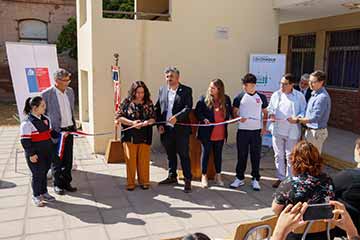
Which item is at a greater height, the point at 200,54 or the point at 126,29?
the point at 126,29

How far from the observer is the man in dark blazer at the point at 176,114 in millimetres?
4551

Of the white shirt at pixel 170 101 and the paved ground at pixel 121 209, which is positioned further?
the white shirt at pixel 170 101

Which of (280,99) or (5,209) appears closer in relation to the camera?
(5,209)

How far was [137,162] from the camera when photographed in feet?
15.4

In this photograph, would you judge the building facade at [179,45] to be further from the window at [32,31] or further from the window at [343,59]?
the window at [32,31]

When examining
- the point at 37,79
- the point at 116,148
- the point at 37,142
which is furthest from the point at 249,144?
the point at 37,79

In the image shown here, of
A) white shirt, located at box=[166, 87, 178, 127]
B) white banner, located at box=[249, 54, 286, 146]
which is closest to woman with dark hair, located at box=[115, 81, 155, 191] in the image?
white shirt, located at box=[166, 87, 178, 127]

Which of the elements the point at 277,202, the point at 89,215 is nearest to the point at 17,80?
the point at 89,215

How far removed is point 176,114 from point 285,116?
1.46 metres

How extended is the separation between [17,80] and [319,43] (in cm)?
740

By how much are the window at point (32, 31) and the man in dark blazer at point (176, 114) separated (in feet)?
42.9

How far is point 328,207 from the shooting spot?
2.15 metres

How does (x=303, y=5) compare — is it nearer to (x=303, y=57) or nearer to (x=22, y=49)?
(x=303, y=57)

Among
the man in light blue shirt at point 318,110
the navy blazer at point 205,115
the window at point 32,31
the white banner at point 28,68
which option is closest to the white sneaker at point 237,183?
the navy blazer at point 205,115
